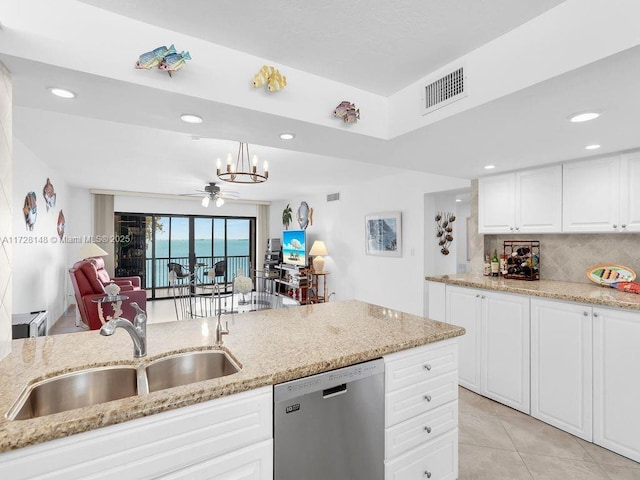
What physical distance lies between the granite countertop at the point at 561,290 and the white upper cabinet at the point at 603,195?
483 millimetres

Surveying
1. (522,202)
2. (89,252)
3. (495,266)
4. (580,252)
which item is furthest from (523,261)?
(89,252)

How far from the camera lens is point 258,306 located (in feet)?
14.8

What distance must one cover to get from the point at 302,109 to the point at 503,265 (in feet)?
8.76

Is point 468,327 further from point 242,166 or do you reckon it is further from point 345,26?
A: point 242,166

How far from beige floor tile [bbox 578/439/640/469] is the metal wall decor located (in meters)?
2.76

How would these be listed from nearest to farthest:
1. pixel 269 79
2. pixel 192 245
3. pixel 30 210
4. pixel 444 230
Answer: pixel 269 79 → pixel 30 210 → pixel 444 230 → pixel 192 245

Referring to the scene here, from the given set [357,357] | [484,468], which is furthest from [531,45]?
[484,468]

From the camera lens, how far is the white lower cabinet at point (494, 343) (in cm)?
261

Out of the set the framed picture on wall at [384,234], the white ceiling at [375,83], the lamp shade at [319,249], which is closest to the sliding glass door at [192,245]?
the lamp shade at [319,249]

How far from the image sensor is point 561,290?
98.8 inches

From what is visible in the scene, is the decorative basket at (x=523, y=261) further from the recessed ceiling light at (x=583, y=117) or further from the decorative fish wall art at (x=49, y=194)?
the decorative fish wall art at (x=49, y=194)

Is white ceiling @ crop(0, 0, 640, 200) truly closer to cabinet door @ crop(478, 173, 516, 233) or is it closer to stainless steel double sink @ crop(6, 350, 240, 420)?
cabinet door @ crop(478, 173, 516, 233)

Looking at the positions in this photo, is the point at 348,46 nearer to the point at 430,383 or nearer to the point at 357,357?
the point at 357,357

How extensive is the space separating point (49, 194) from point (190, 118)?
4.28 m
